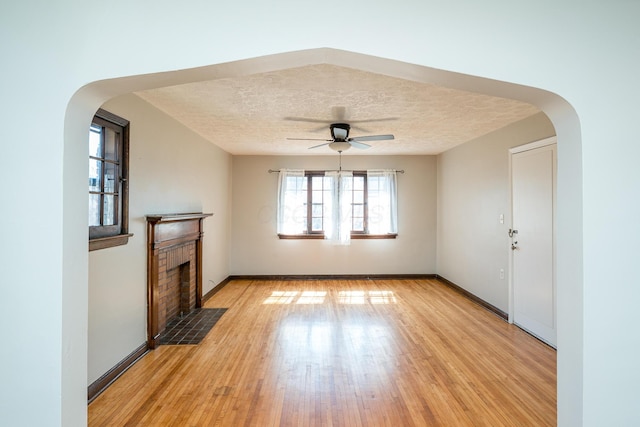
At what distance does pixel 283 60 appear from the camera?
1.45 metres

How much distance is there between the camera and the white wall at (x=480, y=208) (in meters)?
4.20

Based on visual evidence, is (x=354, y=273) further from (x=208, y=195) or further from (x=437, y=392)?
(x=437, y=392)

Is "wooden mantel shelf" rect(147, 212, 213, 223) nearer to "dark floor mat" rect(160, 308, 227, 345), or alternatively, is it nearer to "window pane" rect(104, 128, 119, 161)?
"window pane" rect(104, 128, 119, 161)

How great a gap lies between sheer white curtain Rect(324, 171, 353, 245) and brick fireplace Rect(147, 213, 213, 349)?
264cm

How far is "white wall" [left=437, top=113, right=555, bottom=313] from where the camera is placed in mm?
4199

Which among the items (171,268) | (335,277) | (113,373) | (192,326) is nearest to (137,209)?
(171,268)

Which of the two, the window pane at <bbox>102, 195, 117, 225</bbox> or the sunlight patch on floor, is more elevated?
the window pane at <bbox>102, 195, 117, 225</bbox>

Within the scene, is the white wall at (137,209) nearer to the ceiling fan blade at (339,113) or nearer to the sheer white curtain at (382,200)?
the ceiling fan blade at (339,113)

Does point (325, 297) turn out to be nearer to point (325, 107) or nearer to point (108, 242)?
point (325, 107)

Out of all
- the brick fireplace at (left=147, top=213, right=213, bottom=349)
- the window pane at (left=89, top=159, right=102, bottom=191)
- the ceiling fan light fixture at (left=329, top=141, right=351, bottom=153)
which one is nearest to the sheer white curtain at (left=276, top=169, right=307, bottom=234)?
the brick fireplace at (left=147, top=213, right=213, bottom=349)

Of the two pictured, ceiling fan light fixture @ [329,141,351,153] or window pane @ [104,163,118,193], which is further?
ceiling fan light fixture @ [329,141,351,153]

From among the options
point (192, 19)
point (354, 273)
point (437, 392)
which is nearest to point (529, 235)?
point (437, 392)

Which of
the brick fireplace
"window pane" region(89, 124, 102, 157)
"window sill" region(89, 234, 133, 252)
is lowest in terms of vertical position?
the brick fireplace

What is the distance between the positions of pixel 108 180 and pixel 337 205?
14.1 ft
